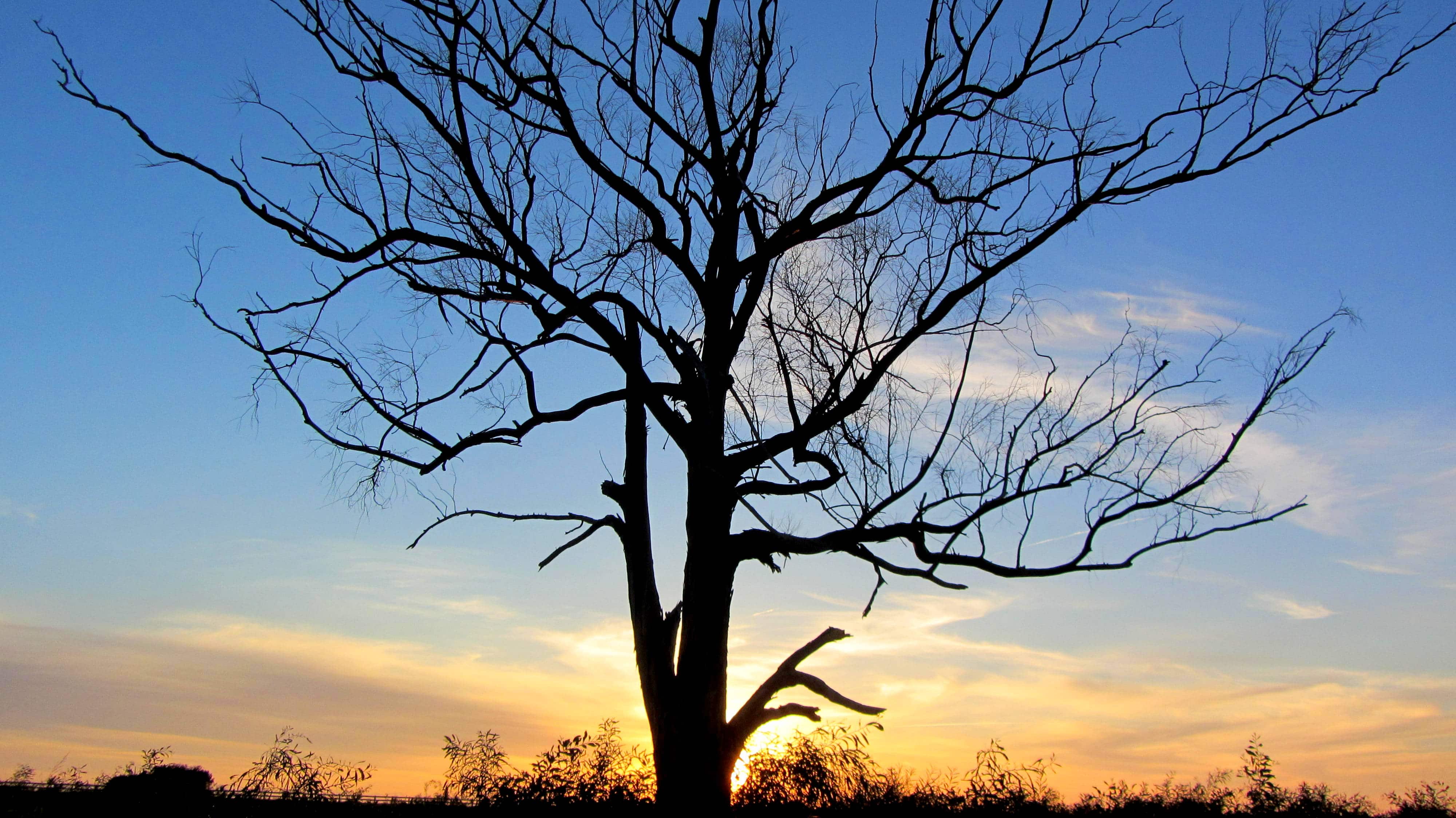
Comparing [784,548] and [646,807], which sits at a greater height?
[784,548]

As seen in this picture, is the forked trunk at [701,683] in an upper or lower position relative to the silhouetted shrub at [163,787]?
upper

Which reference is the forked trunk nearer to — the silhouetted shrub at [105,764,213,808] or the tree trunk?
the tree trunk

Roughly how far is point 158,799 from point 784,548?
5259 mm

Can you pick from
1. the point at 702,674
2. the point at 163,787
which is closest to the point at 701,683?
the point at 702,674

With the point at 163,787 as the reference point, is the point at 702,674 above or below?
above

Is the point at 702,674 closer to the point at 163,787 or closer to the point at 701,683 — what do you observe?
the point at 701,683

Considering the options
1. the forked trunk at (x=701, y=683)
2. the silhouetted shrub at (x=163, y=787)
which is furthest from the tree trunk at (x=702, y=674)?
the silhouetted shrub at (x=163, y=787)

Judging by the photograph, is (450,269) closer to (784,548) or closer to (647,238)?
(647,238)

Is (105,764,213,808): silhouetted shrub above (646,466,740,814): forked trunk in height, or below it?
below

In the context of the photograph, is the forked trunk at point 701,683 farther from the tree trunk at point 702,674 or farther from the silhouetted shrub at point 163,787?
the silhouetted shrub at point 163,787

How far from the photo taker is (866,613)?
7688 mm

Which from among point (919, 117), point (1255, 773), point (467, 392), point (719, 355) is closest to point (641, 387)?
point (719, 355)

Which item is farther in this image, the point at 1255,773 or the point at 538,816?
the point at 1255,773

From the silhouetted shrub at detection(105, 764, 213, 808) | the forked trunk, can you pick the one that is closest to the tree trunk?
the forked trunk
